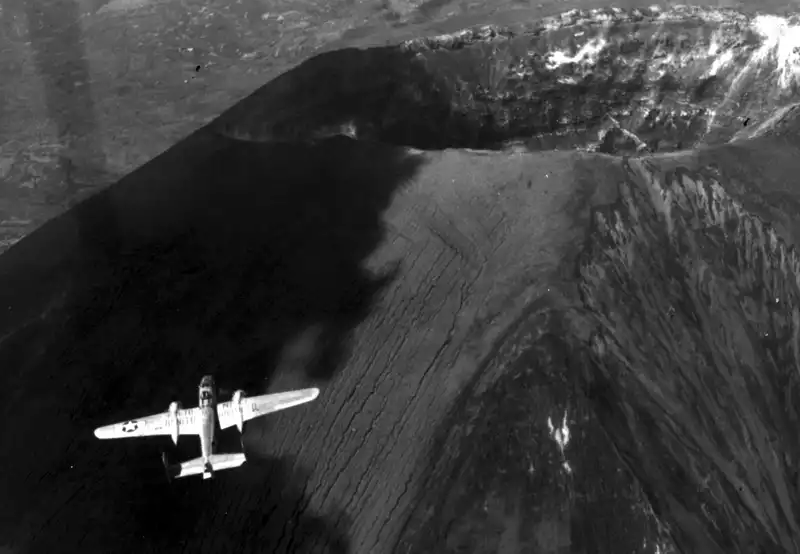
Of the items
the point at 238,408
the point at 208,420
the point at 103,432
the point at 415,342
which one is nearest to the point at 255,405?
the point at 238,408

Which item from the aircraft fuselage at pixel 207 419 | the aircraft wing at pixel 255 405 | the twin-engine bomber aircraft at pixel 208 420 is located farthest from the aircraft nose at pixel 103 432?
the aircraft wing at pixel 255 405

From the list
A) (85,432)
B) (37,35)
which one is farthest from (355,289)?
(37,35)

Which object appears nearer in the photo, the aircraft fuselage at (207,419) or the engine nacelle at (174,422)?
the aircraft fuselage at (207,419)

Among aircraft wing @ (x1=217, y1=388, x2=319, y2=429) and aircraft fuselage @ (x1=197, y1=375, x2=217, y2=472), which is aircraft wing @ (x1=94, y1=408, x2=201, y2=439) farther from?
aircraft wing @ (x1=217, y1=388, x2=319, y2=429)

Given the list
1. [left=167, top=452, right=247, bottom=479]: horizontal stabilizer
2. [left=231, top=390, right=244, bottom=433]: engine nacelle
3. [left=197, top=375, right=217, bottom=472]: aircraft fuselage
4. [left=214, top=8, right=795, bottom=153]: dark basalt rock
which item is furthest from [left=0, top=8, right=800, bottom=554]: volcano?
[left=214, top=8, right=795, bottom=153]: dark basalt rock

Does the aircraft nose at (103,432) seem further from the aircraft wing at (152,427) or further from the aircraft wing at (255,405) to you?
the aircraft wing at (255,405)

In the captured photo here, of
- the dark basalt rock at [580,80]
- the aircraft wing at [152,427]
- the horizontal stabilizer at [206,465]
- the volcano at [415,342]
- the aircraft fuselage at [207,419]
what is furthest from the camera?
the dark basalt rock at [580,80]
